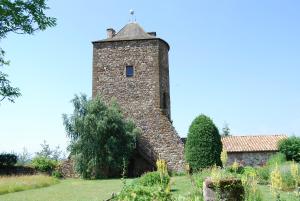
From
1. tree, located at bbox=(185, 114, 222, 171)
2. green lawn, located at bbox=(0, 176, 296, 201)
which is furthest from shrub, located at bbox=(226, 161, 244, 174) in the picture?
tree, located at bbox=(185, 114, 222, 171)

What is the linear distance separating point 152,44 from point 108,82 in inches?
152

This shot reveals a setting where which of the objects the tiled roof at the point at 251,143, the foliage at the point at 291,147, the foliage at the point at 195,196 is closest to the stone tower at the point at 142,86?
the tiled roof at the point at 251,143

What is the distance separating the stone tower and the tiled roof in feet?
30.6

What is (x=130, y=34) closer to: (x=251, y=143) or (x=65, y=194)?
(x=251, y=143)

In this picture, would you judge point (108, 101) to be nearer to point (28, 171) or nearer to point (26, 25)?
point (28, 171)

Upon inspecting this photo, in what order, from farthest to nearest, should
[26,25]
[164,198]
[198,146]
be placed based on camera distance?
[198,146] → [26,25] → [164,198]

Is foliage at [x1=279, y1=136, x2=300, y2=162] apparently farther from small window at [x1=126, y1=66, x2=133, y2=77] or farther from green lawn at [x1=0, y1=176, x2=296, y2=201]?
green lawn at [x1=0, y1=176, x2=296, y2=201]

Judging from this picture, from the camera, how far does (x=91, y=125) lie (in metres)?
24.4

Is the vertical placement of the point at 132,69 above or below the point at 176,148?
above

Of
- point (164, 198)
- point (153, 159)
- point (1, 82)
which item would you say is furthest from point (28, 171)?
point (164, 198)

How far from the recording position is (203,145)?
23.3m

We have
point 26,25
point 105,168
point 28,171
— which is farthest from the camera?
point 28,171

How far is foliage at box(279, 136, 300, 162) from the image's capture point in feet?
101

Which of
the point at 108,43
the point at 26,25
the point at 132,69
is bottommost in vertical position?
the point at 26,25
